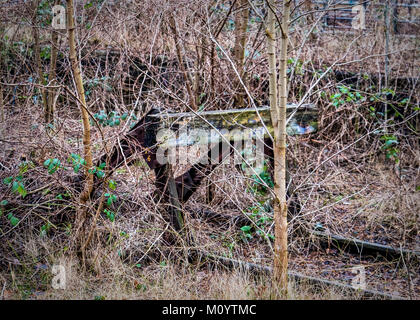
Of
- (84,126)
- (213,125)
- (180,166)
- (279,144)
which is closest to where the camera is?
(279,144)

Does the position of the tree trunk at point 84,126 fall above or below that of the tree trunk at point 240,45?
below

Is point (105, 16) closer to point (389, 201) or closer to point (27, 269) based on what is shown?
point (27, 269)

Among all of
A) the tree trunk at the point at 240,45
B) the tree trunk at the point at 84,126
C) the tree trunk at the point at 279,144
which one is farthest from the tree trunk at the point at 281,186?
the tree trunk at the point at 240,45

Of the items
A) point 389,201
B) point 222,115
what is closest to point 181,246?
point 222,115

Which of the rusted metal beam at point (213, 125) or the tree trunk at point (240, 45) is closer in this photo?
the rusted metal beam at point (213, 125)

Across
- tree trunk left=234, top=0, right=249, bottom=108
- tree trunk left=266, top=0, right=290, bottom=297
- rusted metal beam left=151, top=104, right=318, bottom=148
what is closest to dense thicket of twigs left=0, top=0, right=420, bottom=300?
tree trunk left=234, top=0, right=249, bottom=108

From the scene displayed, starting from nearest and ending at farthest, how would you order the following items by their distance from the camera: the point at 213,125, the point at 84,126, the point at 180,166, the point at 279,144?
the point at 279,144, the point at 84,126, the point at 213,125, the point at 180,166

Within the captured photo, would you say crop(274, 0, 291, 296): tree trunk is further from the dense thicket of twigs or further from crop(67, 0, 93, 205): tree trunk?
crop(67, 0, 93, 205): tree trunk

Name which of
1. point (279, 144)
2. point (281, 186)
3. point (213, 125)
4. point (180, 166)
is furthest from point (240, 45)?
point (281, 186)

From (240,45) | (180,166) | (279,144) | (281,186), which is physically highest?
(240,45)

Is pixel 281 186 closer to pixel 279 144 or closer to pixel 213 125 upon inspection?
pixel 279 144

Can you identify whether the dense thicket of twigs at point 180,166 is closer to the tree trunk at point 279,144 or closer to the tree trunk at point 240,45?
the tree trunk at point 240,45

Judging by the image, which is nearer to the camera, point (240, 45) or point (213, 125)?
point (213, 125)
